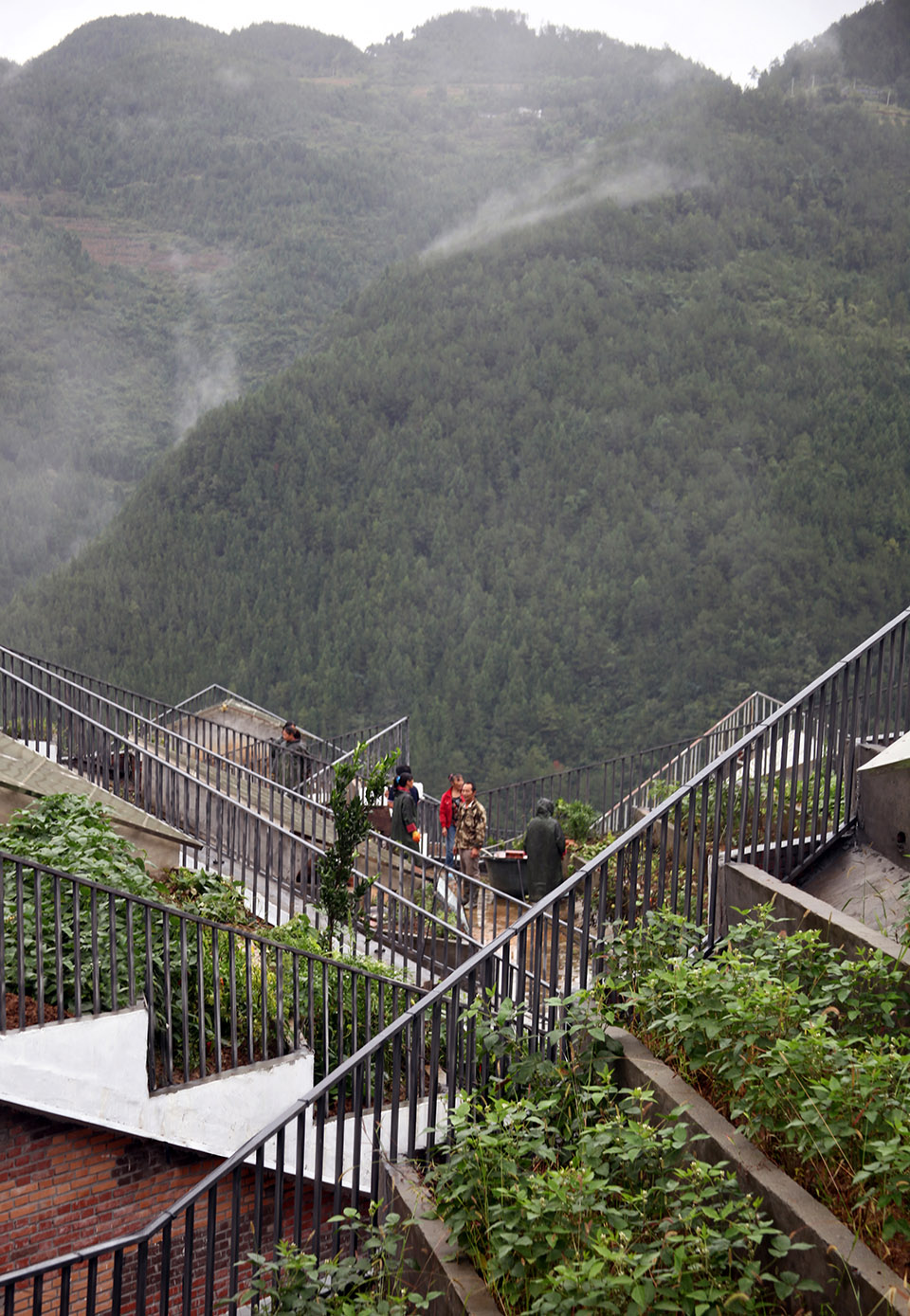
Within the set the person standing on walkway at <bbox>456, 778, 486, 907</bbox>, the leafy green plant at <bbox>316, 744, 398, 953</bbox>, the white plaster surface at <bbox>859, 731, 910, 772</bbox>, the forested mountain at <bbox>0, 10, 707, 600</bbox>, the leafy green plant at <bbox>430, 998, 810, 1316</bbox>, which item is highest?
the forested mountain at <bbox>0, 10, 707, 600</bbox>

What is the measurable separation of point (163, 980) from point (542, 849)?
5.45 meters

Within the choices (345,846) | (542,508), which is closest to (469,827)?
(345,846)

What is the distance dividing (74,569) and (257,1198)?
183 feet

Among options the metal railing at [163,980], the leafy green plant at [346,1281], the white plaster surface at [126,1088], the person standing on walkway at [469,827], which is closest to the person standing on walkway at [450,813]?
the person standing on walkway at [469,827]

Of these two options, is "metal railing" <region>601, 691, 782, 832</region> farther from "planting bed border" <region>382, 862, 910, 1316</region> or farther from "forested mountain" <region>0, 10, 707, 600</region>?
"forested mountain" <region>0, 10, 707, 600</region>

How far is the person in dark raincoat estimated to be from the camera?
11.6 metres

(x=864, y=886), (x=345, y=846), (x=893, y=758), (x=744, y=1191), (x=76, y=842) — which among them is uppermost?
(x=893, y=758)

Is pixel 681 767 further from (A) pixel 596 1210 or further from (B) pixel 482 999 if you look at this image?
(A) pixel 596 1210

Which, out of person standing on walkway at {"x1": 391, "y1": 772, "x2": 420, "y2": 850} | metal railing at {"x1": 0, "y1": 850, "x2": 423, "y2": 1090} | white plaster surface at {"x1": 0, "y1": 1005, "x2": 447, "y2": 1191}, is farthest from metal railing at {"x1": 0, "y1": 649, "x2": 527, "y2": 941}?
white plaster surface at {"x1": 0, "y1": 1005, "x2": 447, "y2": 1191}

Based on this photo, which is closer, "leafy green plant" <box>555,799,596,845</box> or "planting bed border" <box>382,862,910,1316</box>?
"planting bed border" <box>382,862,910,1316</box>

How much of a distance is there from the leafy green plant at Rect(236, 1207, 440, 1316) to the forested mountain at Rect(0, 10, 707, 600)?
67.9 metres

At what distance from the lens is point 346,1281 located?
3582 millimetres

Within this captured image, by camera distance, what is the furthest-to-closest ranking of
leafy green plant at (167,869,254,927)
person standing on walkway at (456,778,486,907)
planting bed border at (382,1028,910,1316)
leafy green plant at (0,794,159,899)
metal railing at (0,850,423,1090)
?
person standing on walkway at (456,778,486,907)
leafy green plant at (167,869,254,927)
leafy green plant at (0,794,159,899)
metal railing at (0,850,423,1090)
planting bed border at (382,1028,910,1316)

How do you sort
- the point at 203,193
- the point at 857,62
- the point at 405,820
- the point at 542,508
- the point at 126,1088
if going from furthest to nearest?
1. the point at 203,193
2. the point at 857,62
3. the point at 542,508
4. the point at 405,820
5. the point at 126,1088
